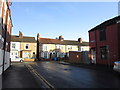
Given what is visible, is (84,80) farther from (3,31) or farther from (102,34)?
(102,34)

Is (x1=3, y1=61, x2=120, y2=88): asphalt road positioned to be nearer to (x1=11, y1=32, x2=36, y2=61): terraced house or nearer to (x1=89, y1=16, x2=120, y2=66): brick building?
(x1=89, y1=16, x2=120, y2=66): brick building

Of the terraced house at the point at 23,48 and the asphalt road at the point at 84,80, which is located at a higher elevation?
the terraced house at the point at 23,48

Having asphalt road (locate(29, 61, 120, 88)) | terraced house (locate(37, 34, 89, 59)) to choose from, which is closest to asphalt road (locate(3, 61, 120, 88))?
asphalt road (locate(29, 61, 120, 88))

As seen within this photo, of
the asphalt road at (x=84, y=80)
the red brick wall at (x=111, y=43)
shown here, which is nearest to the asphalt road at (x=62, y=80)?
the asphalt road at (x=84, y=80)

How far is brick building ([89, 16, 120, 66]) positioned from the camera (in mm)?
16688

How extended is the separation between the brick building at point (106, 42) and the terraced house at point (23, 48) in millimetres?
23962

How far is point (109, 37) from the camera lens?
17953mm

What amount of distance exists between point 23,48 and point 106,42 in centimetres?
3035

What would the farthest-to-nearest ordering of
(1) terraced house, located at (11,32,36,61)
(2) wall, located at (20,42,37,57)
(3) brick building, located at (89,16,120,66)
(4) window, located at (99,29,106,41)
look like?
(2) wall, located at (20,42,37,57) → (1) terraced house, located at (11,32,36,61) → (4) window, located at (99,29,106,41) → (3) brick building, located at (89,16,120,66)

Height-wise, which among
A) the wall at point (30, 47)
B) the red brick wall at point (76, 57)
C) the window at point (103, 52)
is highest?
the wall at point (30, 47)

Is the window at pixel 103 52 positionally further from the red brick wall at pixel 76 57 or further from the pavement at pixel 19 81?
the pavement at pixel 19 81

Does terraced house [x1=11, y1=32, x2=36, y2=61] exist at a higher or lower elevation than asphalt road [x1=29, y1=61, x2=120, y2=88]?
higher

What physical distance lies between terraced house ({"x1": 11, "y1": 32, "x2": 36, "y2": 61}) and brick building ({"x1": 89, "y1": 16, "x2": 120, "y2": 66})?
78.6ft

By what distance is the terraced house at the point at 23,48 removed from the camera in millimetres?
40656
